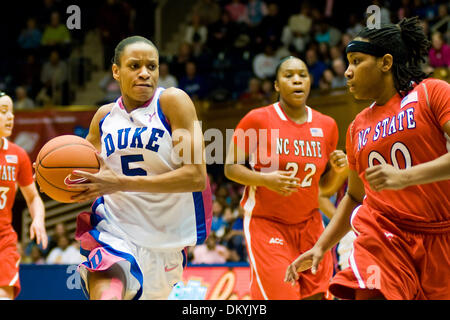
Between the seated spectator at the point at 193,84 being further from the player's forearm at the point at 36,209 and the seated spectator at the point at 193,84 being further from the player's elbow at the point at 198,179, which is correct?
the player's elbow at the point at 198,179

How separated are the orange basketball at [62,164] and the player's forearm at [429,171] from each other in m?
1.80

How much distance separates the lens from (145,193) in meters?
4.17

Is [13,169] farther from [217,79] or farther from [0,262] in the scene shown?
[217,79]

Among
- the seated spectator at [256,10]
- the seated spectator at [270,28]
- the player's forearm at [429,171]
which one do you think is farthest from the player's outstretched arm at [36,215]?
the seated spectator at [256,10]

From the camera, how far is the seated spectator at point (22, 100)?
44.8ft

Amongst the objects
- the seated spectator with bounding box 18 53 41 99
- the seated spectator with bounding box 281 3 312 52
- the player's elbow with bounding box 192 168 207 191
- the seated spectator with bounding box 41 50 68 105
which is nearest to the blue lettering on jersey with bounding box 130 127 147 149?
the player's elbow with bounding box 192 168 207 191

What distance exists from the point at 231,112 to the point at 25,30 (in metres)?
5.87

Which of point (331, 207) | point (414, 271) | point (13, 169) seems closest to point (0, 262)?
point (13, 169)

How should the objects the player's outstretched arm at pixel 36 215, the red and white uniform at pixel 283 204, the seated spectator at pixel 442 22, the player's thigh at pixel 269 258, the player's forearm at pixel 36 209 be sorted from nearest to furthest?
the player's thigh at pixel 269 258
the red and white uniform at pixel 283 204
the player's outstretched arm at pixel 36 215
the player's forearm at pixel 36 209
the seated spectator at pixel 442 22

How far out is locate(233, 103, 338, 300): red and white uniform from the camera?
17.0 ft

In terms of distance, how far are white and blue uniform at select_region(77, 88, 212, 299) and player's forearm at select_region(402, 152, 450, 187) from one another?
5.11 feet

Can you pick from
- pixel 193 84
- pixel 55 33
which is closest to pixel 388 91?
pixel 193 84

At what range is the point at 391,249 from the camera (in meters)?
3.42

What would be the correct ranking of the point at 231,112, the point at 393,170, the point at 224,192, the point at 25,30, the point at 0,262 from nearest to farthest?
the point at 393,170
the point at 0,262
the point at 224,192
the point at 231,112
the point at 25,30
